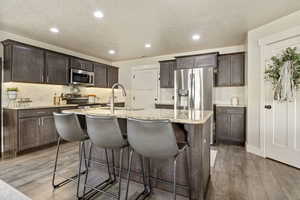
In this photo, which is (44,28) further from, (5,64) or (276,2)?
(276,2)

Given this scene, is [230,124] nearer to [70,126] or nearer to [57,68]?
[70,126]

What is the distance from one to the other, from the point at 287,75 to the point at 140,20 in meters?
2.68

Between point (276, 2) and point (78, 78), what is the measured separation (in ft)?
15.0

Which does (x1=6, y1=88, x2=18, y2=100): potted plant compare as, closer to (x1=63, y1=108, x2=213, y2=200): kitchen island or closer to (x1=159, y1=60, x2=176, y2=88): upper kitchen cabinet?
Result: (x1=63, y1=108, x2=213, y2=200): kitchen island

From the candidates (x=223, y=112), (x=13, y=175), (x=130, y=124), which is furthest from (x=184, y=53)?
(x=13, y=175)

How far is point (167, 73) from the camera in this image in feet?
16.5

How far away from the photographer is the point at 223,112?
4074mm

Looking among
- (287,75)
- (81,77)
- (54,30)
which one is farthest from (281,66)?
(81,77)

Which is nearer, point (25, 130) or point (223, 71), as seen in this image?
point (25, 130)

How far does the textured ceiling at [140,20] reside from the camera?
8.00ft

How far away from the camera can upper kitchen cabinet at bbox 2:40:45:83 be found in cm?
326

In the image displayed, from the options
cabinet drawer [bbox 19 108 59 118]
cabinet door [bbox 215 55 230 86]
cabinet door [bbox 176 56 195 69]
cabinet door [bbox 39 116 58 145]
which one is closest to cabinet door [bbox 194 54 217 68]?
cabinet door [bbox 176 56 195 69]

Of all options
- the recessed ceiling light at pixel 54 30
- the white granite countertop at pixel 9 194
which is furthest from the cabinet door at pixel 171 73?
the white granite countertop at pixel 9 194

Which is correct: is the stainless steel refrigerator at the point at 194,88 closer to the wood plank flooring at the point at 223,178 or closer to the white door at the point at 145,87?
the wood plank flooring at the point at 223,178
